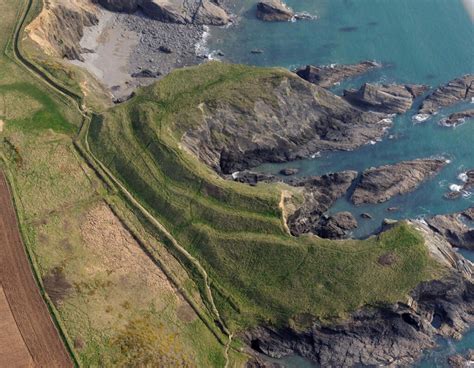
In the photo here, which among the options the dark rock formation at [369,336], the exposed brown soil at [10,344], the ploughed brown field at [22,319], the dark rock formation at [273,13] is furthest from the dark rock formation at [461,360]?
→ the dark rock formation at [273,13]

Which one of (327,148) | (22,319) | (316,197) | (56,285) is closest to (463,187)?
(327,148)

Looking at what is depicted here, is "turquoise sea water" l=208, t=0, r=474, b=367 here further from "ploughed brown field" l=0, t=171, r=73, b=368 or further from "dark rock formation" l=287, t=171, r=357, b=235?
"ploughed brown field" l=0, t=171, r=73, b=368

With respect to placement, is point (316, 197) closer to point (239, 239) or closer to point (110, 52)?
point (239, 239)

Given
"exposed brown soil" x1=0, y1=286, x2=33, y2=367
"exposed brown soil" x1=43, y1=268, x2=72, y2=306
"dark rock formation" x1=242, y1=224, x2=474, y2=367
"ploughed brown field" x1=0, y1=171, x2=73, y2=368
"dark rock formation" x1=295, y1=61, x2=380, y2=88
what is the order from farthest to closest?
"dark rock formation" x1=295, y1=61, x2=380, y2=88, "dark rock formation" x1=242, y1=224, x2=474, y2=367, "exposed brown soil" x1=43, y1=268, x2=72, y2=306, "ploughed brown field" x1=0, y1=171, x2=73, y2=368, "exposed brown soil" x1=0, y1=286, x2=33, y2=367

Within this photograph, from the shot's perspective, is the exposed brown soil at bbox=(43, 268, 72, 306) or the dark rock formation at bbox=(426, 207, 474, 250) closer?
the exposed brown soil at bbox=(43, 268, 72, 306)

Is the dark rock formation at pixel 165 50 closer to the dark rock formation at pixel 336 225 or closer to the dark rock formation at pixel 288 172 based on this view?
the dark rock formation at pixel 288 172

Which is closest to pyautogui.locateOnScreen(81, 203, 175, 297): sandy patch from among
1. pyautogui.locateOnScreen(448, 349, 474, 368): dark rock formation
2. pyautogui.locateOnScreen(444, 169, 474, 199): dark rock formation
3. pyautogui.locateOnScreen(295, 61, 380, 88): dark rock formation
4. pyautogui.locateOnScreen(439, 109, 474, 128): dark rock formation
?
pyautogui.locateOnScreen(448, 349, 474, 368): dark rock formation

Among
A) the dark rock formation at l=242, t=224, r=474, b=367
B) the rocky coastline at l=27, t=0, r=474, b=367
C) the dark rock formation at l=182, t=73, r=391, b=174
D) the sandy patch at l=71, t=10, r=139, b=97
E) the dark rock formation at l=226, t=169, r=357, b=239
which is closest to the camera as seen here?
the dark rock formation at l=242, t=224, r=474, b=367

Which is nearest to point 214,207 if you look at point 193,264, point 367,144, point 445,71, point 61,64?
point 193,264
